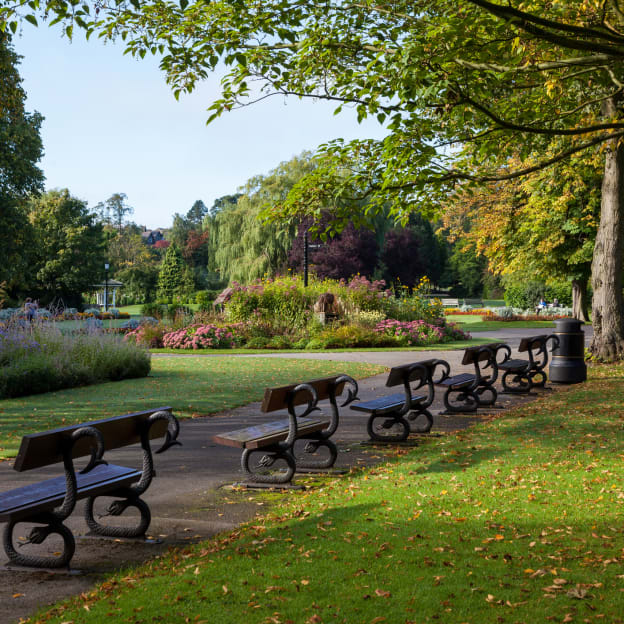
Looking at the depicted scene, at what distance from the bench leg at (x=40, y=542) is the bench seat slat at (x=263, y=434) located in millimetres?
1934

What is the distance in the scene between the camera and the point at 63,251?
51.2 meters

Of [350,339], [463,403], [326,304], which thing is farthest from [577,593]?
[326,304]

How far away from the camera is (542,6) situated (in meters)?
10.3

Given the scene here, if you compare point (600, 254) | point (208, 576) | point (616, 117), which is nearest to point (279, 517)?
point (208, 576)

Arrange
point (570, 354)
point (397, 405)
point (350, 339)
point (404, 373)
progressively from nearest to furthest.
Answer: point (404, 373), point (397, 405), point (570, 354), point (350, 339)

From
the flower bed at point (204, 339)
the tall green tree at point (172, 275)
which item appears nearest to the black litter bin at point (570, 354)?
the flower bed at point (204, 339)

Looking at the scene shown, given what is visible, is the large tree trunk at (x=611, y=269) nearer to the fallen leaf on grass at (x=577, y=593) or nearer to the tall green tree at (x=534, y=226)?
the tall green tree at (x=534, y=226)

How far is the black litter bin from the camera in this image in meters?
13.5

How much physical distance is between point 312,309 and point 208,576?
76.2 feet

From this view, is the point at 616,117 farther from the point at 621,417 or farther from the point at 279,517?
the point at 279,517

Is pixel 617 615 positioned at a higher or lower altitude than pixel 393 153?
lower

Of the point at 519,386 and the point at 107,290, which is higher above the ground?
the point at 107,290

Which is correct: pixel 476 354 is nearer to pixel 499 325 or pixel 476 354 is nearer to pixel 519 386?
pixel 519 386

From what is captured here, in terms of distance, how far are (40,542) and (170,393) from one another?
8393 millimetres
